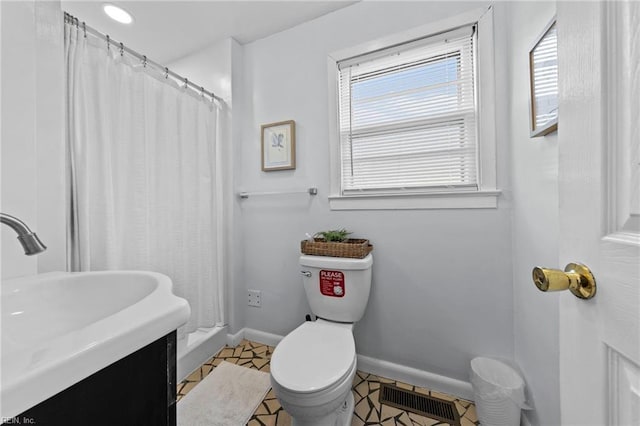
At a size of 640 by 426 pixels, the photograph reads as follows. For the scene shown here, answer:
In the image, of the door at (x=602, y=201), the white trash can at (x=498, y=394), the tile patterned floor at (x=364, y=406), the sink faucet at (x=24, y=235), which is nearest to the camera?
the door at (x=602, y=201)

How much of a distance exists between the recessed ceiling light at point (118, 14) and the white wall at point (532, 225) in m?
2.13

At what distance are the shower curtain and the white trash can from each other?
1517mm

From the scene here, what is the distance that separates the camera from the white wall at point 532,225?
2.77 feet

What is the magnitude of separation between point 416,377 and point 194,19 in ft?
8.33

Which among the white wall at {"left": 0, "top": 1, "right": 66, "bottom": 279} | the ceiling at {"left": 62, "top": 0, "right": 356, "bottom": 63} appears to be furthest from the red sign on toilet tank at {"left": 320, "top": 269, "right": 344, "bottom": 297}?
the ceiling at {"left": 62, "top": 0, "right": 356, "bottom": 63}

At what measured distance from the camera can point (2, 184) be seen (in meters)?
0.87

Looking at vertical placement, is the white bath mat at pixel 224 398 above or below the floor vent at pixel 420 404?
above

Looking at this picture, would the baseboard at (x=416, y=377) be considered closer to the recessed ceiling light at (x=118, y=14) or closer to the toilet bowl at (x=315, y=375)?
the toilet bowl at (x=315, y=375)

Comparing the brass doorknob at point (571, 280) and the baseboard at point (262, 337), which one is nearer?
the brass doorknob at point (571, 280)

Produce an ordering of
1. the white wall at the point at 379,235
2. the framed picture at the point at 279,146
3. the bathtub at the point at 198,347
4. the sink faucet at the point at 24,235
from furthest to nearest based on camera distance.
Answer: the framed picture at the point at 279,146 < the bathtub at the point at 198,347 < the white wall at the point at 379,235 < the sink faucet at the point at 24,235

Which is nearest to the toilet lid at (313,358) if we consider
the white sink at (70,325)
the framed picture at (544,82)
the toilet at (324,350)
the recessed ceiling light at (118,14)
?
the toilet at (324,350)

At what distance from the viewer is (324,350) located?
107 cm

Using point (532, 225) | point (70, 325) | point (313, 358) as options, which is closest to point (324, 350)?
point (313, 358)

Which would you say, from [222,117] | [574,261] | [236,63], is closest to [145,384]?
[574,261]
